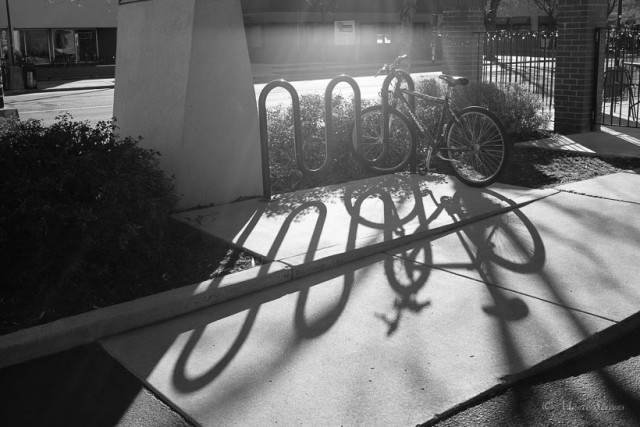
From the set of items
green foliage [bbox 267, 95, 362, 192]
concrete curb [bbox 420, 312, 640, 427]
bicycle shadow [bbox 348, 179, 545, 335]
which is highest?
green foliage [bbox 267, 95, 362, 192]

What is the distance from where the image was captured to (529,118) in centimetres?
1066

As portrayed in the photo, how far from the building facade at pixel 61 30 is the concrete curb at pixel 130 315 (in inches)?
1345

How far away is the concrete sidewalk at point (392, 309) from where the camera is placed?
3.70m

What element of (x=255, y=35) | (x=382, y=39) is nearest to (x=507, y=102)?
(x=255, y=35)

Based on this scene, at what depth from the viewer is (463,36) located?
12414 mm

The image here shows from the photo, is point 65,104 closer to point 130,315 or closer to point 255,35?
point 130,315

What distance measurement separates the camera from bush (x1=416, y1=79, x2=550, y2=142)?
10.4 m

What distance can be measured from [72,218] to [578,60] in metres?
8.53

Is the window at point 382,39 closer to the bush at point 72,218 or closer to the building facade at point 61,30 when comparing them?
the building facade at point 61,30

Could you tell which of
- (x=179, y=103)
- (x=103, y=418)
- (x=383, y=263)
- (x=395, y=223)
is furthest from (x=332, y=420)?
(x=179, y=103)

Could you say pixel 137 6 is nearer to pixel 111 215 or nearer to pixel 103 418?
pixel 111 215

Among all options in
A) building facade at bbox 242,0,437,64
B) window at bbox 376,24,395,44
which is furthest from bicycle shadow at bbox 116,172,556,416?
window at bbox 376,24,395,44

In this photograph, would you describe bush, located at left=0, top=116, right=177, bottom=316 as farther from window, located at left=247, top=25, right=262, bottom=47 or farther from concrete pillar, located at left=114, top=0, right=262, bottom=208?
window, located at left=247, top=25, right=262, bottom=47

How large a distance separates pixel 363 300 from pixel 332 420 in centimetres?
151
